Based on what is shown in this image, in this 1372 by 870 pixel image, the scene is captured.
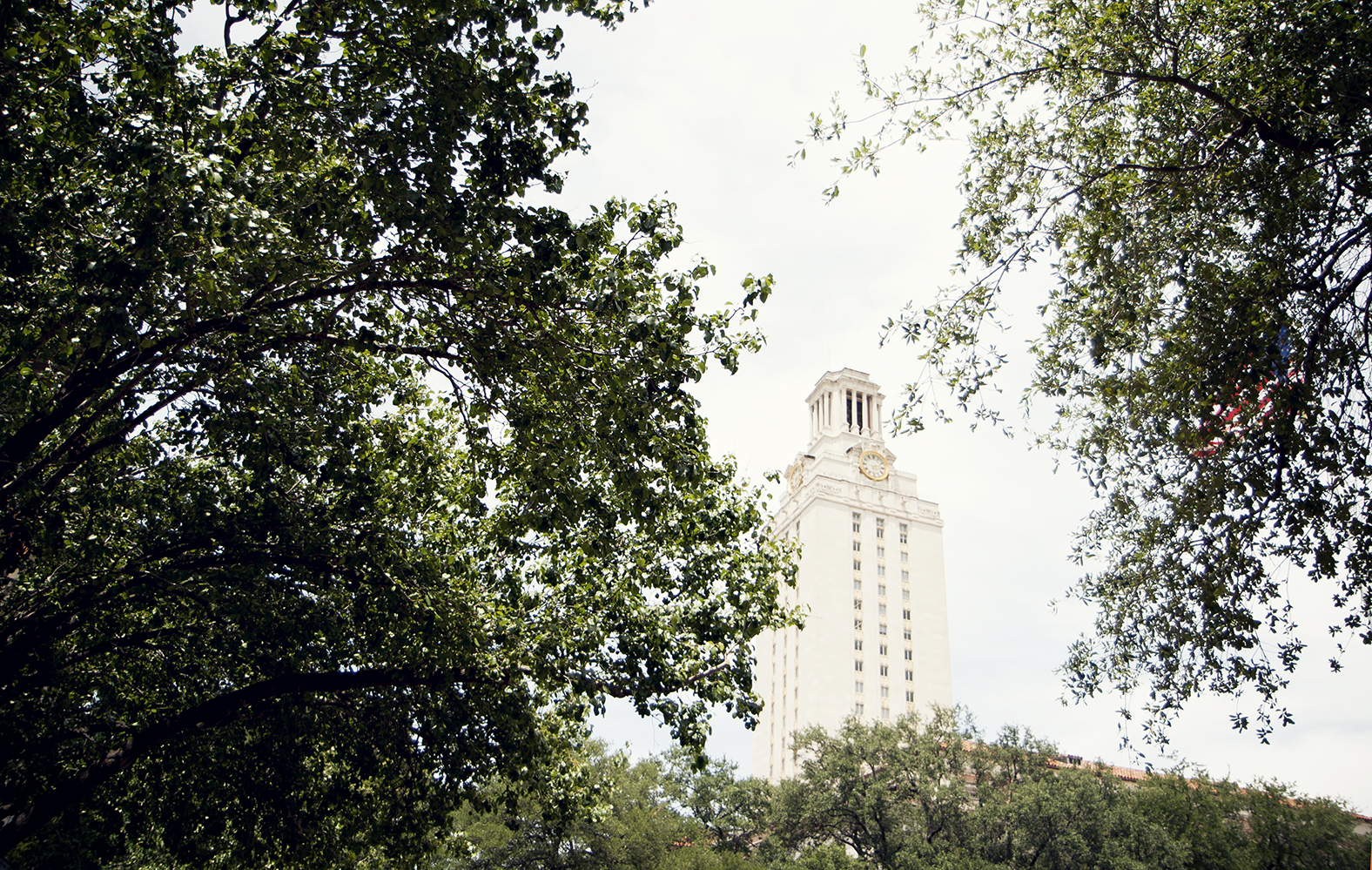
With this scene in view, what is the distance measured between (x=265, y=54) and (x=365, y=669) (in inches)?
320

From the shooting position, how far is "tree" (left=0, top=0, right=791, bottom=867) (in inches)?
310

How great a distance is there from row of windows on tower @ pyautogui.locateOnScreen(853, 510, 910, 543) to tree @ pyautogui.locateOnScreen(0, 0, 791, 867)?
85.2 m

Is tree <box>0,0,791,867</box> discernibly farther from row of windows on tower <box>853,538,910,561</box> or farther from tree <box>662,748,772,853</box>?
row of windows on tower <box>853,538,910,561</box>

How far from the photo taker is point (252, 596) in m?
12.3

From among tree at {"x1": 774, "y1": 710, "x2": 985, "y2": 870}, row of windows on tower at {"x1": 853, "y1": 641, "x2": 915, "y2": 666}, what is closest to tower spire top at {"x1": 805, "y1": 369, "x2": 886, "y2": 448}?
row of windows on tower at {"x1": 853, "y1": 641, "x2": 915, "y2": 666}

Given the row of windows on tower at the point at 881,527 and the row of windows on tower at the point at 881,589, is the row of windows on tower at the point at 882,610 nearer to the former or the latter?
the row of windows on tower at the point at 881,589

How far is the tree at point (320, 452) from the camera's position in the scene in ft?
25.8

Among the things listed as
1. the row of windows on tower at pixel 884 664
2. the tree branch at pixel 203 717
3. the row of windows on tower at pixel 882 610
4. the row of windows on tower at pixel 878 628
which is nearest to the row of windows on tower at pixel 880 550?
the row of windows on tower at pixel 882 610

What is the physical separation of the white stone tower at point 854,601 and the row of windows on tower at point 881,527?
0.11m

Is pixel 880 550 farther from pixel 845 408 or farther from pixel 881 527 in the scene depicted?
pixel 845 408

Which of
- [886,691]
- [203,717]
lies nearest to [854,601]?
[886,691]

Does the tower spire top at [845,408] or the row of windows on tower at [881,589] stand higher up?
the tower spire top at [845,408]

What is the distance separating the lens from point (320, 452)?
11344mm

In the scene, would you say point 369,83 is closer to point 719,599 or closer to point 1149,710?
point 719,599
